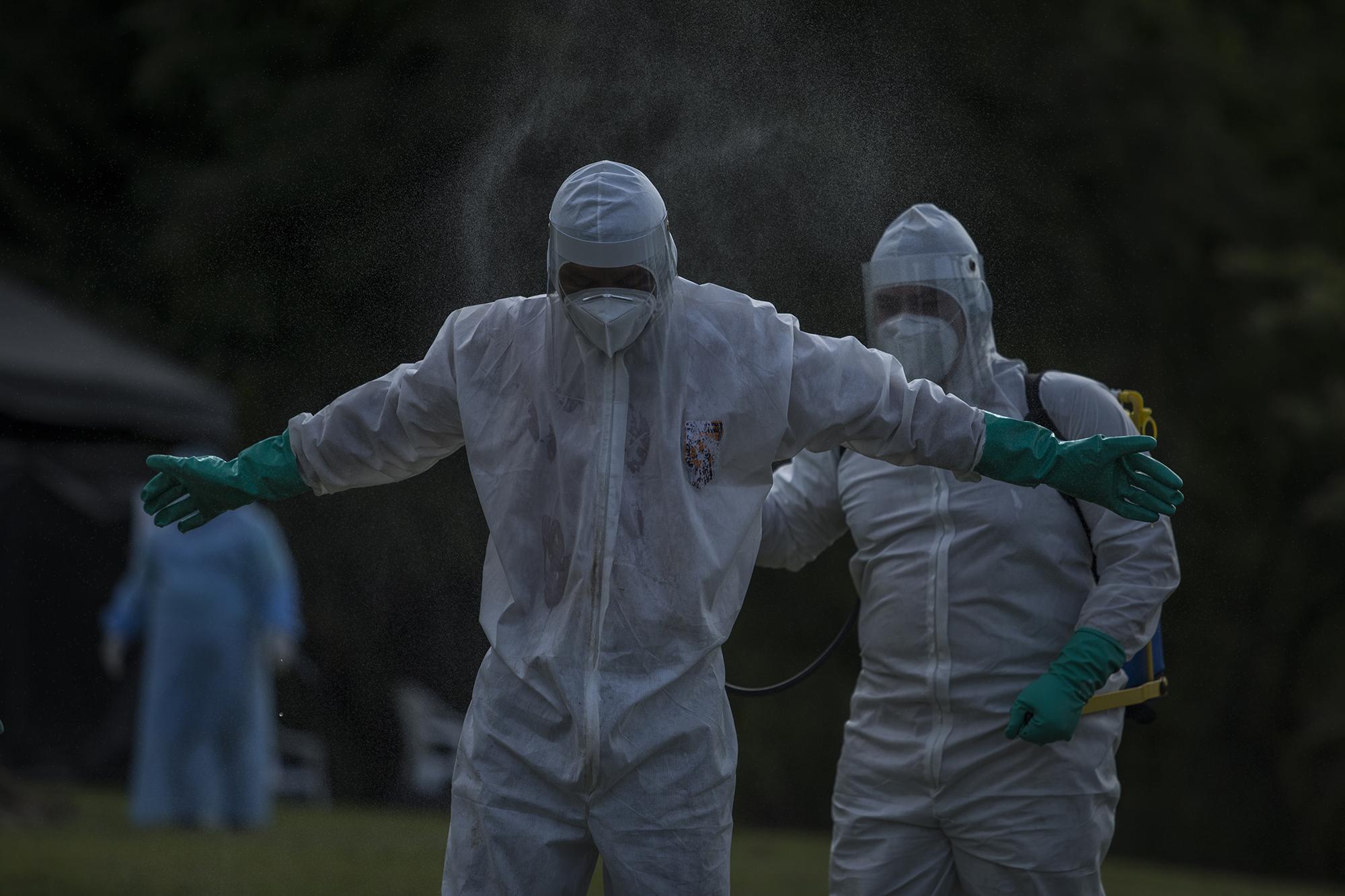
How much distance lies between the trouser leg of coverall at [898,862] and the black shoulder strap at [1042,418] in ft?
1.82

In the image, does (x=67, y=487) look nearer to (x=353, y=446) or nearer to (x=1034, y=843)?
(x=353, y=446)

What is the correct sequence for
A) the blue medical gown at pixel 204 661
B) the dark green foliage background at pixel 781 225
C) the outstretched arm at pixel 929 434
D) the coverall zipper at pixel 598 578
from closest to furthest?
the coverall zipper at pixel 598 578
the outstretched arm at pixel 929 434
the dark green foliage background at pixel 781 225
the blue medical gown at pixel 204 661

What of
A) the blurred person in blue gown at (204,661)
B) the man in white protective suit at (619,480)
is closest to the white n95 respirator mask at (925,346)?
the man in white protective suit at (619,480)

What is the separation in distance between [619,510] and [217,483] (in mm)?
706

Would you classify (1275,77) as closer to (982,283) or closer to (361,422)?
(982,283)

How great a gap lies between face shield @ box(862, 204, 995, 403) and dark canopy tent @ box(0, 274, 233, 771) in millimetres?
5137

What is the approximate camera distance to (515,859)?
2195mm

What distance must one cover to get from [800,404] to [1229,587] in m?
7.12

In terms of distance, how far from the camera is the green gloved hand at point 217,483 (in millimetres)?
2457

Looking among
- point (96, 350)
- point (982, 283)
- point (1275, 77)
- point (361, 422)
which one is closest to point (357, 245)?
point (361, 422)

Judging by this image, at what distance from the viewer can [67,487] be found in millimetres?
7758

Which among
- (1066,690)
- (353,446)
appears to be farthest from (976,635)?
(353,446)

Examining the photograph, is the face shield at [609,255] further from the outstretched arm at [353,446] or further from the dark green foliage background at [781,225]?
the dark green foliage background at [781,225]

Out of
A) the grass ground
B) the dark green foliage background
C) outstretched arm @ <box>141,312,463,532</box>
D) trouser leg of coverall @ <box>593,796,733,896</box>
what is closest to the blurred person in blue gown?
the grass ground
